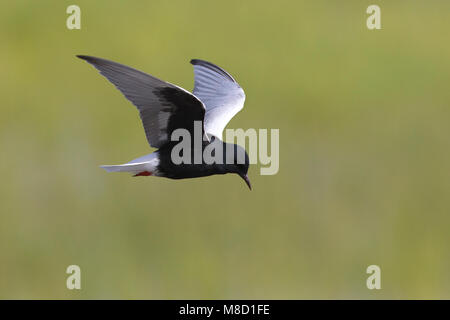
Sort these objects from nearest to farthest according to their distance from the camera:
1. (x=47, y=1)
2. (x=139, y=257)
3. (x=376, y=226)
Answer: (x=139, y=257) < (x=376, y=226) < (x=47, y=1)

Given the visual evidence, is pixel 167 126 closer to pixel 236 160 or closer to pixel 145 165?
pixel 145 165

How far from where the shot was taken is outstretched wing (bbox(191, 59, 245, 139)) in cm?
711

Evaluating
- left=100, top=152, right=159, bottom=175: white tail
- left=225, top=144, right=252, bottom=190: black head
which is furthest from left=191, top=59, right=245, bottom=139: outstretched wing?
left=100, top=152, right=159, bottom=175: white tail

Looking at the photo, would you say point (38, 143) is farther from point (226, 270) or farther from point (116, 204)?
point (226, 270)

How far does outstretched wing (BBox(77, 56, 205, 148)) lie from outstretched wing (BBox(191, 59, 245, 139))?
771 millimetres

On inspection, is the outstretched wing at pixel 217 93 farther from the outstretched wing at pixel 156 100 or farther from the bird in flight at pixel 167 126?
the outstretched wing at pixel 156 100

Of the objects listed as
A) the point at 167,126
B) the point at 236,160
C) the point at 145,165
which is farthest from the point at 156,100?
the point at 236,160

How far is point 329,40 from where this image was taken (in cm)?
1366

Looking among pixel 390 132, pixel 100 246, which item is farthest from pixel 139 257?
pixel 390 132

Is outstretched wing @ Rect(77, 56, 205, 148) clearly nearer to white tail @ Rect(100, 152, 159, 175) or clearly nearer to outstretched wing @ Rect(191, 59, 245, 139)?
white tail @ Rect(100, 152, 159, 175)

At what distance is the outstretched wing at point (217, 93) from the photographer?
23.3ft

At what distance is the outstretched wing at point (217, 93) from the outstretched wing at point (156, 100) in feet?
2.53

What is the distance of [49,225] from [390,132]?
4.13 meters

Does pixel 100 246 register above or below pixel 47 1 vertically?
below
